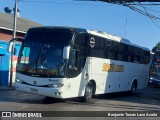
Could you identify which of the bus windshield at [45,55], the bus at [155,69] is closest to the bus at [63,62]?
the bus windshield at [45,55]

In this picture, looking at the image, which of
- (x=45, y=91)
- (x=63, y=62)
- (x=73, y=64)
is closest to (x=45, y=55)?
(x=63, y=62)

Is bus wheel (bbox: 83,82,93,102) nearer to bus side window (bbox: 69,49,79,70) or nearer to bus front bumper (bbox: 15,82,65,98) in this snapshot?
bus side window (bbox: 69,49,79,70)

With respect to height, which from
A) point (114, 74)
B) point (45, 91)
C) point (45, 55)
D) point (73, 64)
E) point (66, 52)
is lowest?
point (45, 91)

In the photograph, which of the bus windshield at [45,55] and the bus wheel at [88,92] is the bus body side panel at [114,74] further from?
the bus windshield at [45,55]

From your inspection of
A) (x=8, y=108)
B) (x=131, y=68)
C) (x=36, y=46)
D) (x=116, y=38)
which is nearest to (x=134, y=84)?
(x=131, y=68)

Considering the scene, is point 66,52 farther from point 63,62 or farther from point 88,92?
point 88,92

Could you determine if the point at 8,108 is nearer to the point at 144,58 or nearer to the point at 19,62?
the point at 19,62

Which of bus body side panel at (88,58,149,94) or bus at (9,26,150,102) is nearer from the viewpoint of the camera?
bus at (9,26,150,102)

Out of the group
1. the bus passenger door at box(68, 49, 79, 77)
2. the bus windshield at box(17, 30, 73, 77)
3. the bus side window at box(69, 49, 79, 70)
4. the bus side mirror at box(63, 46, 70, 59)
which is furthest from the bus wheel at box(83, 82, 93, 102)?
the bus side mirror at box(63, 46, 70, 59)

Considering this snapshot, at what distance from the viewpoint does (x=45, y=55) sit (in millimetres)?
15672

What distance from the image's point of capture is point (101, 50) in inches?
743

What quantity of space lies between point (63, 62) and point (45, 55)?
2.68 feet

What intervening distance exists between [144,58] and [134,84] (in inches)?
91.8

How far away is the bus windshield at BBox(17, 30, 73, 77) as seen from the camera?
50.8ft
